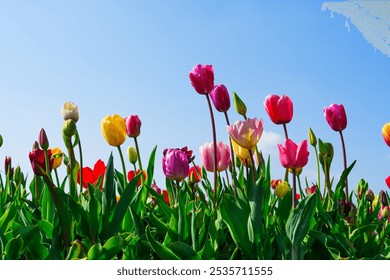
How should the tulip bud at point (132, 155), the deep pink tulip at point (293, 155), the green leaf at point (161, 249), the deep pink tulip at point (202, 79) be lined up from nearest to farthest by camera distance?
the green leaf at point (161, 249) → the deep pink tulip at point (293, 155) → the deep pink tulip at point (202, 79) → the tulip bud at point (132, 155)

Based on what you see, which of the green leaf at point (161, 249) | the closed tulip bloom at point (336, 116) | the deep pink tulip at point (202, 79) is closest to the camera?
the green leaf at point (161, 249)

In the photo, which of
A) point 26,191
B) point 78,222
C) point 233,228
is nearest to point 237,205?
point 233,228

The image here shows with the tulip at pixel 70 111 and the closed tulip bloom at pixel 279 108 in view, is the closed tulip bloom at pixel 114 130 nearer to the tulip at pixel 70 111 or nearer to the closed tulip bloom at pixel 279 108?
the tulip at pixel 70 111

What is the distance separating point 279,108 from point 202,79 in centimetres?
23

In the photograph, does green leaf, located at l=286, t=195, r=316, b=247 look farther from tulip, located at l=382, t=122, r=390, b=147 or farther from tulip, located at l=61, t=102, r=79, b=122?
tulip, located at l=382, t=122, r=390, b=147

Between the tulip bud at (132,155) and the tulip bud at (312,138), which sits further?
the tulip bud at (132,155)

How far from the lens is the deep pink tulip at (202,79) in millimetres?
1538

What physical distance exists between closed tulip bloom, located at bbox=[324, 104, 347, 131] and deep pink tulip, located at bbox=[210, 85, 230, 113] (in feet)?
1.22

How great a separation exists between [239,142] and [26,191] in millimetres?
1175

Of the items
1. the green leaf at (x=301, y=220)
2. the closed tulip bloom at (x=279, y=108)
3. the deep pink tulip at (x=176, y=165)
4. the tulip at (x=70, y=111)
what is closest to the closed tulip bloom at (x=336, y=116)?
the closed tulip bloom at (x=279, y=108)

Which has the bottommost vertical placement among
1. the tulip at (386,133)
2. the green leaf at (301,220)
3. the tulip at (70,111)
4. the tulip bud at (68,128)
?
the green leaf at (301,220)

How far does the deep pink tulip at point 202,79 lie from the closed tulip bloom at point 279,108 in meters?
0.17

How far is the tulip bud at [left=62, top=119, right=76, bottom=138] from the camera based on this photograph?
1435 mm
